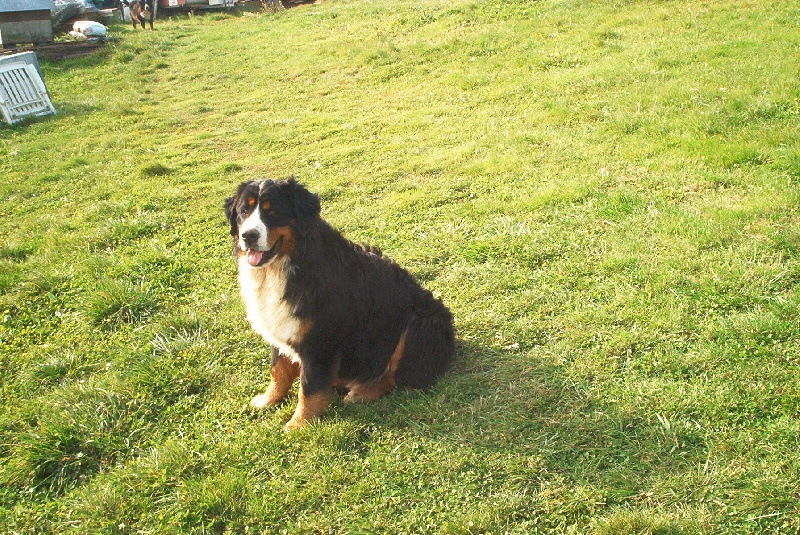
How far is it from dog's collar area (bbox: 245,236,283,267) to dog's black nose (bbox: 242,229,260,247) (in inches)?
3.0

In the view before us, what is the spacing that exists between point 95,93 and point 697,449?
14.6m

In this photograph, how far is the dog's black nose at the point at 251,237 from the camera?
3.37 meters

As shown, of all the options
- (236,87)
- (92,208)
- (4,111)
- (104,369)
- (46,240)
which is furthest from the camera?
(236,87)

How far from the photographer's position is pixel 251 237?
338 centimetres

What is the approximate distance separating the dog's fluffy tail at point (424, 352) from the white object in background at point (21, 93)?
446 inches

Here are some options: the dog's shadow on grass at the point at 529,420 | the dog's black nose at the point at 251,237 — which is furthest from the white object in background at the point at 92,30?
the dog's shadow on grass at the point at 529,420

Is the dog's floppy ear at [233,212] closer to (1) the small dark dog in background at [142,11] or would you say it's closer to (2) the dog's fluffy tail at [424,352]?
(2) the dog's fluffy tail at [424,352]

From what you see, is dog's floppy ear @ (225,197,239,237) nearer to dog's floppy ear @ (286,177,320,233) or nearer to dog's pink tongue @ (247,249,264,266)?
dog's pink tongue @ (247,249,264,266)

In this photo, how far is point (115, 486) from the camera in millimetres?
3254

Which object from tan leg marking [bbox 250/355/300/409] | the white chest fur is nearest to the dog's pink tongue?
the white chest fur

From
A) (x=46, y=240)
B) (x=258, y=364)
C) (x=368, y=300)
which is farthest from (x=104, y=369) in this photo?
(x=46, y=240)

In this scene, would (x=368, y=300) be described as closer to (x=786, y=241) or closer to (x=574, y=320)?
(x=574, y=320)

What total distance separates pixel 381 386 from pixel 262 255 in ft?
3.73

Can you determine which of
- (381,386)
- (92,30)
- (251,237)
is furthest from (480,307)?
(92,30)
